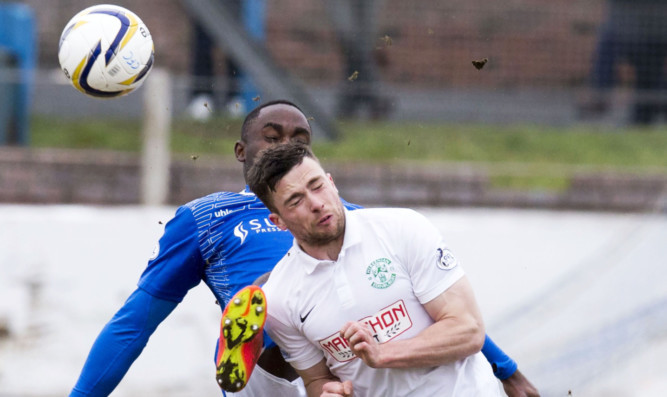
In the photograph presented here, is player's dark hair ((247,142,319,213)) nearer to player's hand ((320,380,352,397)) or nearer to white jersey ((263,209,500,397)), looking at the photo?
white jersey ((263,209,500,397))

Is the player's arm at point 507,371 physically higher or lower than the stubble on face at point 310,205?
lower

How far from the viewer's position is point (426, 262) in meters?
3.52

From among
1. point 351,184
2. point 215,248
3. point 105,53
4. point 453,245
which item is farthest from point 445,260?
point 351,184

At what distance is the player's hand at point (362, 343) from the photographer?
11.1ft

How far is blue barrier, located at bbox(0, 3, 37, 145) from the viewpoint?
27.3 feet

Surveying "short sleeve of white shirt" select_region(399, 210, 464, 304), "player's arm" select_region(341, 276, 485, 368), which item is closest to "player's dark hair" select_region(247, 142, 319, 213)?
"short sleeve of white shirt" select_region(399, 210, 464, 304)

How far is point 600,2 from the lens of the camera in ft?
35.8

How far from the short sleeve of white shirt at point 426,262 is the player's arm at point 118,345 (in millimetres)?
1290

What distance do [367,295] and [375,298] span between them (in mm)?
29

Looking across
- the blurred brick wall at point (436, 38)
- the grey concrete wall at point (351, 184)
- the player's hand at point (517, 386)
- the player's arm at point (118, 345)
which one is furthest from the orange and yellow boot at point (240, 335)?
the blurred brick wall at point (436, 38)

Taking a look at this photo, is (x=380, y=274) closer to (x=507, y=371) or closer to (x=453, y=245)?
(x=507, y=371)

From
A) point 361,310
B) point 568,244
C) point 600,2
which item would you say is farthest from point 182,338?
point 600,2

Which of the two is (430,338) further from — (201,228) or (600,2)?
(600,2)

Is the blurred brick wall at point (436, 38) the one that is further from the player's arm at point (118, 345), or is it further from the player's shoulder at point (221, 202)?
the player's arm at point (118, 345)
